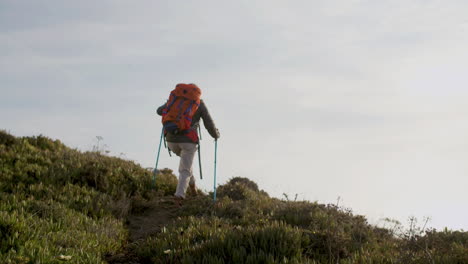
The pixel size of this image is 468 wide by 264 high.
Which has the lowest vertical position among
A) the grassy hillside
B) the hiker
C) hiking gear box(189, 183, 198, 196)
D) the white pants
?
the grassy hillside

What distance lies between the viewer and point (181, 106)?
10594 mm

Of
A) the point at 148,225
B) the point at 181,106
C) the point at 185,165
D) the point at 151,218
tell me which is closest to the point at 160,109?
the point at 181,106

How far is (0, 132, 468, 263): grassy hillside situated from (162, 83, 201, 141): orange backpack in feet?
6.05

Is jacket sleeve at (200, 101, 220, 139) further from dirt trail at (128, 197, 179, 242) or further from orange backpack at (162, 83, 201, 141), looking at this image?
dirt trail at (128, 197, 179, 242)

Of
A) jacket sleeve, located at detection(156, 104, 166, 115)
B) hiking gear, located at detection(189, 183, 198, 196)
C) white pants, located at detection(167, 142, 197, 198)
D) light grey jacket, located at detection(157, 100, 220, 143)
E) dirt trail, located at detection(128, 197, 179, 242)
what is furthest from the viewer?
hiking gear, located at detection(189, 183, 198, 196)

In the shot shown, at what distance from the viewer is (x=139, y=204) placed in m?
10.0

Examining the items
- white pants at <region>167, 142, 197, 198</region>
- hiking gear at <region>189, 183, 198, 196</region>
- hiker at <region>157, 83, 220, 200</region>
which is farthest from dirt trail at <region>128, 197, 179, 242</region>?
hiking gear at <region>189, 183, 198, 196</region>

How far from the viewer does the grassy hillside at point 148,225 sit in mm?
5758

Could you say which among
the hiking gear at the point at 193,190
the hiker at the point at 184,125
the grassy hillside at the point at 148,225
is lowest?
the grassy hillside at the point at 148,225

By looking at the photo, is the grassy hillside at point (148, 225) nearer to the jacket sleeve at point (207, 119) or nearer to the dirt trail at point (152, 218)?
the dirt trail at point (152, 218)

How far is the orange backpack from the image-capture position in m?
10.6

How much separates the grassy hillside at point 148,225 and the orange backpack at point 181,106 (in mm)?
1845

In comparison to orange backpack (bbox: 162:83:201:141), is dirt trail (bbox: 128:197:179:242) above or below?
below

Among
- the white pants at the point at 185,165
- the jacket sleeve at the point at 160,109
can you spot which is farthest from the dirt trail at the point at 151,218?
the jacket sleeve at the point at 160,109
